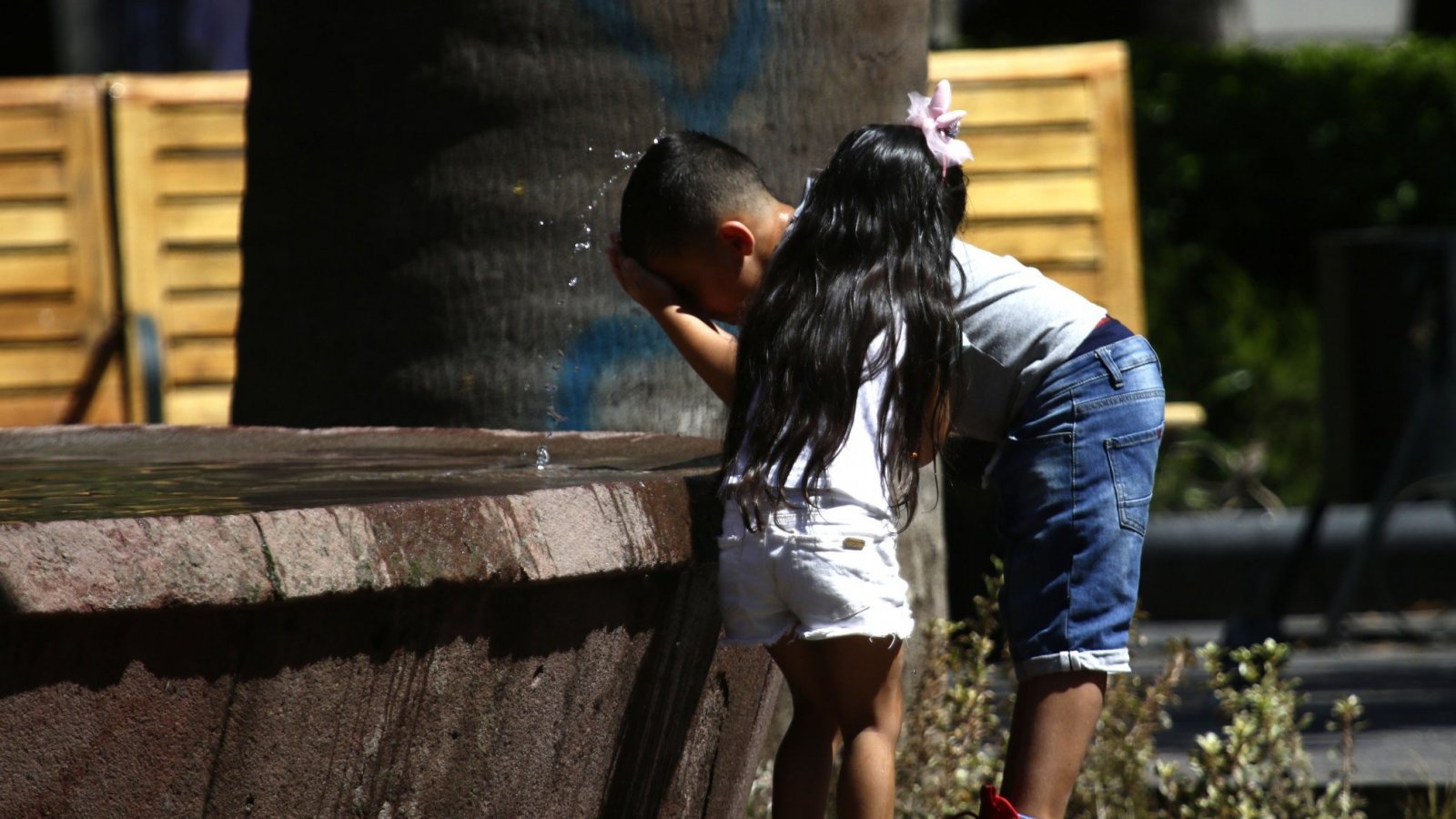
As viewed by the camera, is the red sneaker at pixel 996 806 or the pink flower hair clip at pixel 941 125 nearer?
the red sneaker at pixel 996 806

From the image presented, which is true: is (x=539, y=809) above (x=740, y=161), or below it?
below

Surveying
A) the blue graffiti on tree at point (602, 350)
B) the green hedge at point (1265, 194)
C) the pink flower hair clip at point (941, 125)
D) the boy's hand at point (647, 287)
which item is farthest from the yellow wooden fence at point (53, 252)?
the green hedge at point (1265, 194)

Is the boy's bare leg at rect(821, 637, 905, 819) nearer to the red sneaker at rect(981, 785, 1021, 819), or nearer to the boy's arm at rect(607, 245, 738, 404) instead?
the red sneaker at rect(981, 785, 1021, 819)

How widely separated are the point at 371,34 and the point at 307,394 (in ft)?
2.20

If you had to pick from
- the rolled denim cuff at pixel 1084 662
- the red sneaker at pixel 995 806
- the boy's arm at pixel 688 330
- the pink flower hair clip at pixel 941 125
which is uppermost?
the pink flower hair clip at pixel 941 125

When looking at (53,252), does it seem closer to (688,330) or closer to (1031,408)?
(688,330)

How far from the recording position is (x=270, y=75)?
3.74 m

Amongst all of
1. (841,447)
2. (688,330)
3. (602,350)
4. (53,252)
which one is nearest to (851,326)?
(841,447)

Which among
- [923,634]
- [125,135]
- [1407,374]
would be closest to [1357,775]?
[923,634]

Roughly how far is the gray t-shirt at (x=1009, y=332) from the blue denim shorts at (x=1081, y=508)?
0.03 m

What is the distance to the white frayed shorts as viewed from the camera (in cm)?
Answer: 251

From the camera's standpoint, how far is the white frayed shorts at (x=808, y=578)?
2.51 meters

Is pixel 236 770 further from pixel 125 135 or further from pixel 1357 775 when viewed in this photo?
pixel 125 135

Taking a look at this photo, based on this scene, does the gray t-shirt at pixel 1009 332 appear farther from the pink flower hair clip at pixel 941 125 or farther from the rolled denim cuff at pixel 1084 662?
the rolled denim cuff at pixel 1084 662
